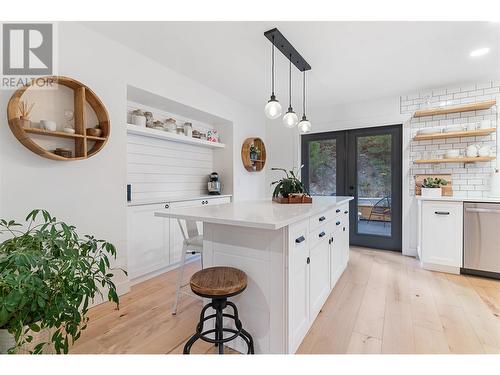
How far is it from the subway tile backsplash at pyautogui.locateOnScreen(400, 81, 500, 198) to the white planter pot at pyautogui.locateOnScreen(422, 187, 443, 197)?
0.38m

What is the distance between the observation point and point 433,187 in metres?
3.37

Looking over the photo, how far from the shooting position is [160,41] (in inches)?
96.0

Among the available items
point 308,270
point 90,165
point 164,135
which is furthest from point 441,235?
point 90,165

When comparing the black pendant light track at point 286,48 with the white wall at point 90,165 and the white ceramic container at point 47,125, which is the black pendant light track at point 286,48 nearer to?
the white wall at point 90,165

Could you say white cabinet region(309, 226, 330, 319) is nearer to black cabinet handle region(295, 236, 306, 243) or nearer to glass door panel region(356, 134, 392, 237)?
black cabinet handle region(295, 236, 306, 243)

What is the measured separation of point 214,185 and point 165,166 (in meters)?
0.87

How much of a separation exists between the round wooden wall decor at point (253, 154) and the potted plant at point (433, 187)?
8.82 feet

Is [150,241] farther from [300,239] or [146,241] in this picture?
[300,239]

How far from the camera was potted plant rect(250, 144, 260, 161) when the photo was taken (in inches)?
184

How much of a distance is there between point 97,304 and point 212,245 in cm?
146

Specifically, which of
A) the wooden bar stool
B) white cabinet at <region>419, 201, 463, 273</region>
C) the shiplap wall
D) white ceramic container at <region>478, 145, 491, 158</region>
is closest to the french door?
white cabinet at <region>419, 201, 463, 273</region>

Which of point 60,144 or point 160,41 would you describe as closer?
point 60,144
